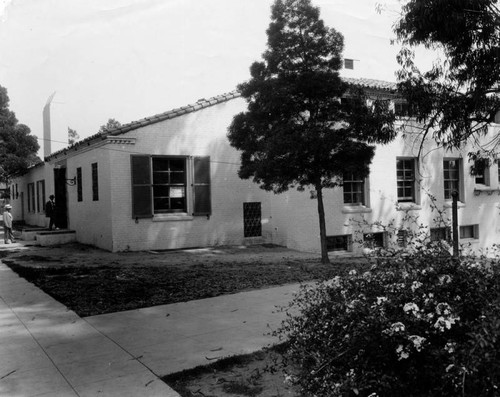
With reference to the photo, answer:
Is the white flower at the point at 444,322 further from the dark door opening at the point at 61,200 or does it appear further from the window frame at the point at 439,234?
the dark door opening at the point at 61,200

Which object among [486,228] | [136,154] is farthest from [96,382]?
[486,228]

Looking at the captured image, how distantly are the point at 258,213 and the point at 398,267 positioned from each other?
13725mm

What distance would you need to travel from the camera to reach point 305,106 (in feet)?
37.6

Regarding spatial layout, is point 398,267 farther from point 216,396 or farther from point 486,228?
point 486,228

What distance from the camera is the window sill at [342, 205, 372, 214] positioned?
1653 centimetres

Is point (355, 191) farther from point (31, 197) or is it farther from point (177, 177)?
point (31, 197)

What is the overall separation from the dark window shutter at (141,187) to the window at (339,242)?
6.41 metres

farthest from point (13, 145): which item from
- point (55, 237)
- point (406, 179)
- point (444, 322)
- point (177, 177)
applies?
point (444, 322)

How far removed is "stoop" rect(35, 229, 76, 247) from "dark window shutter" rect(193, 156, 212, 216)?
18.8ft

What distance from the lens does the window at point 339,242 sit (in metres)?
16.6

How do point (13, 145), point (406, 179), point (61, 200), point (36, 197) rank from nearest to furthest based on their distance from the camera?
point (406, 179) → point (61, 200) → point (36, 197) → point (13, 145)

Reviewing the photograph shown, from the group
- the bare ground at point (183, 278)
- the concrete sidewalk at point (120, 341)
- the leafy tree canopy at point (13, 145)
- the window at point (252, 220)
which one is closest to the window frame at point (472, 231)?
the bare ground at point (183, 278)

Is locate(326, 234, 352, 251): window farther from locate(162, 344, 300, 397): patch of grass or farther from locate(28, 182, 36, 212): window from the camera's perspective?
locate(28, 182, 36, 212): window

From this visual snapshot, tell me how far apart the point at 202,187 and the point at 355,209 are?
5.57 meters
